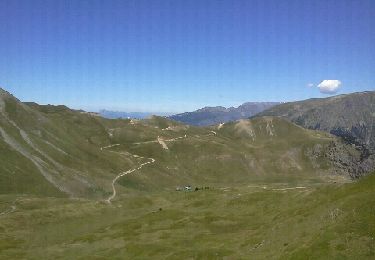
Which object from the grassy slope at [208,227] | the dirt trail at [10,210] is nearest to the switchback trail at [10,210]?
the dirt trail at [10,210]

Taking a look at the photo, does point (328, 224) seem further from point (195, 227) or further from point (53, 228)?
point (53, 228)

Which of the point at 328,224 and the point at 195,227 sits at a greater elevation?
the point at 328,224

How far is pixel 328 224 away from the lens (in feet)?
242

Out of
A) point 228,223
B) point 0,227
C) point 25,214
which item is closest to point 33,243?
point 0,227

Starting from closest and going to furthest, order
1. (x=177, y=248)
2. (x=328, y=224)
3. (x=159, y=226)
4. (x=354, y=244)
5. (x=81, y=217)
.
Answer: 1. (x=354, y=244)
2. (x=328, y=224)
3. (x=177, y=248)
4. (x=159, y=226)
5. (x=81, y=217)

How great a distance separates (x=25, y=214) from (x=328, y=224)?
117651 mm

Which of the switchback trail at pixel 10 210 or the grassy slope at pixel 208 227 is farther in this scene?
the switchback trail at pixel 10 210

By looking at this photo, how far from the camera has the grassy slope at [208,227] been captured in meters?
69.2

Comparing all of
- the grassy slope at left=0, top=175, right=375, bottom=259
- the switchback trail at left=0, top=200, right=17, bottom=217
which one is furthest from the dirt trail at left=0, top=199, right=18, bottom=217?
the grassy slope at left=0, top=175, right=375, bottom=259

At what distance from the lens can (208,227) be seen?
121 meters

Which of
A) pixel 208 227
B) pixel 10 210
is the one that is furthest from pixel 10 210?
pixel 208 227

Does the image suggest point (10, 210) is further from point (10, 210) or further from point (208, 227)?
point (208, 227)

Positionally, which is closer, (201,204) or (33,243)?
(33,243)

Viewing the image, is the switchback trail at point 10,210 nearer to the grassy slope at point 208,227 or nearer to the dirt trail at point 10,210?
the dirt trail at point 10,210
